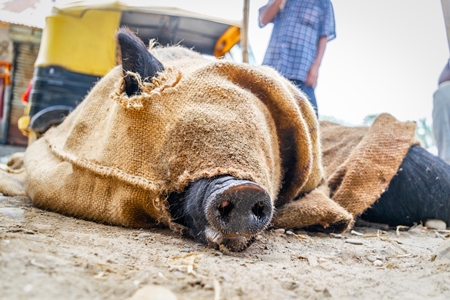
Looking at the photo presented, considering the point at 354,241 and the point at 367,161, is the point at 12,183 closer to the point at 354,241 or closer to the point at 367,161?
the point at 354,241

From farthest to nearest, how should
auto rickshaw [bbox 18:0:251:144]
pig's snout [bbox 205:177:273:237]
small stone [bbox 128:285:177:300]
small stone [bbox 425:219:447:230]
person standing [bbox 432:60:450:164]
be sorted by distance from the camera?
Result: auto rickshaw [bbox 18:0:251:144]
person standing [bbox 432:60:450:164]
small stone [bbox 425:219:447:230]
pig's snout [bbox 205:177:273:237]
small stone [bbox 128:285:177:300]

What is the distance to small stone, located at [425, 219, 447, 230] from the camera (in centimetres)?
225

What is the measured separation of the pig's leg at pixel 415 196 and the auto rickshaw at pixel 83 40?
1.72 m

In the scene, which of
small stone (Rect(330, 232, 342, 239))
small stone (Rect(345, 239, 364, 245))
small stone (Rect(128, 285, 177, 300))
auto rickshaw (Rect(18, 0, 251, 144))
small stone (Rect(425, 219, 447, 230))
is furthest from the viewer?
auto rickshaw (Rect(18, 0, 251, 144))

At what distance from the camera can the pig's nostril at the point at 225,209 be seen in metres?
1.13

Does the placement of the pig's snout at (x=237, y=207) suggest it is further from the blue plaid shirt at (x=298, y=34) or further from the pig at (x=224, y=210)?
the blue plaid shirt at (x=298, y=34)

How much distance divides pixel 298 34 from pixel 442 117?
59.4 inches

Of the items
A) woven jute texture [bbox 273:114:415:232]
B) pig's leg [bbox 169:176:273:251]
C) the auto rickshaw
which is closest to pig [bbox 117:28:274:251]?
pig's leg [bbox 169:176:273:251]

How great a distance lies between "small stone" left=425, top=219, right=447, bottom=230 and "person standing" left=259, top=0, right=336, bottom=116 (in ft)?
2.87

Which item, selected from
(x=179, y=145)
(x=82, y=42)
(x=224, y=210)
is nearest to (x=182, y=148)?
(x=179, y=145)

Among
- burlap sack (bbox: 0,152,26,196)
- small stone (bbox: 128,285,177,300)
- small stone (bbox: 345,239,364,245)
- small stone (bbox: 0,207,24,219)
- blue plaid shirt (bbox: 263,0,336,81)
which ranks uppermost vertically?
blue plaid shirt (bbox: 263,0,336,81)

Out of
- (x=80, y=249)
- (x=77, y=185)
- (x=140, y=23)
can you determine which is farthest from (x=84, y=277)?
(x=140, y=23)

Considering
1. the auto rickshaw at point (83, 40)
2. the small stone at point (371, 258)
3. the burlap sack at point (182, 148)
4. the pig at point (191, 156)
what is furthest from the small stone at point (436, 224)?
the auto rickshaw at point (83, 40)

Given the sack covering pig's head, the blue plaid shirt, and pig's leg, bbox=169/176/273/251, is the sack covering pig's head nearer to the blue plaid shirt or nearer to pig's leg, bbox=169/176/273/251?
pig's leg, bbox=169/176/273/251
